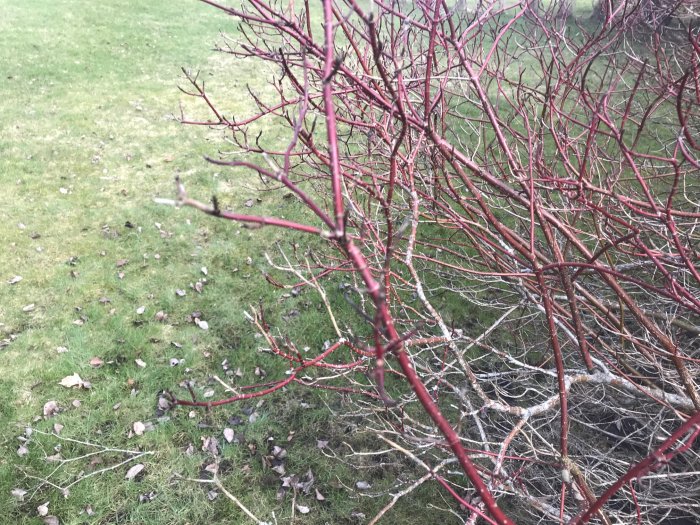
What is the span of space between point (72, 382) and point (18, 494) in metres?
0.85

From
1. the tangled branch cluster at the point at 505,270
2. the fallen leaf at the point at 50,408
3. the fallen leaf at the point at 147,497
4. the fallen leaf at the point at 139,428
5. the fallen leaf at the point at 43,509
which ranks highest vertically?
the tangled branch cluster at the point at 505,270

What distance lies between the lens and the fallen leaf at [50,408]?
3.35 metres

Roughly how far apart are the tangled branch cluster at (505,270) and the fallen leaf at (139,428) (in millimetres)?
774

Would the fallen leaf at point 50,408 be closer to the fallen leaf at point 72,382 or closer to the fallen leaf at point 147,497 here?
the fallen leaf at point 72,382

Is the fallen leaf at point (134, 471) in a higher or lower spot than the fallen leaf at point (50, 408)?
higher

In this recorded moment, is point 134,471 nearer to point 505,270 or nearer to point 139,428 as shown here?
point 139,428

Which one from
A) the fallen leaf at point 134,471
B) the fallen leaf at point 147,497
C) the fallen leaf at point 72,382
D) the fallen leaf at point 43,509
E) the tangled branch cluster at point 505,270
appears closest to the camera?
the tangled branch cluster at point 505,270

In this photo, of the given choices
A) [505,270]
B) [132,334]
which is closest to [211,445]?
[132,334]

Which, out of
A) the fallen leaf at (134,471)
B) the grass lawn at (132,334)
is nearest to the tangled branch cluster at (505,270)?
the grass lawn at (132,334)

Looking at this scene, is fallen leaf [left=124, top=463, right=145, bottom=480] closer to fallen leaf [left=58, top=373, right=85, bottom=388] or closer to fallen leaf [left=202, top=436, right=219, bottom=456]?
fallen leaf [left=202, top=436, right=219, bottom=456]

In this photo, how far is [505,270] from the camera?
2.48 m

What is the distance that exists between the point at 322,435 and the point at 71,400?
1.83m

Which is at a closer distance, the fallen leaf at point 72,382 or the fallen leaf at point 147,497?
the fallen leaf at point 147,497

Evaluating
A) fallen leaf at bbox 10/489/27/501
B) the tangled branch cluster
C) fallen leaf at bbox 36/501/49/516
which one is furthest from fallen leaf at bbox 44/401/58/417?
the tangled branch cluster
